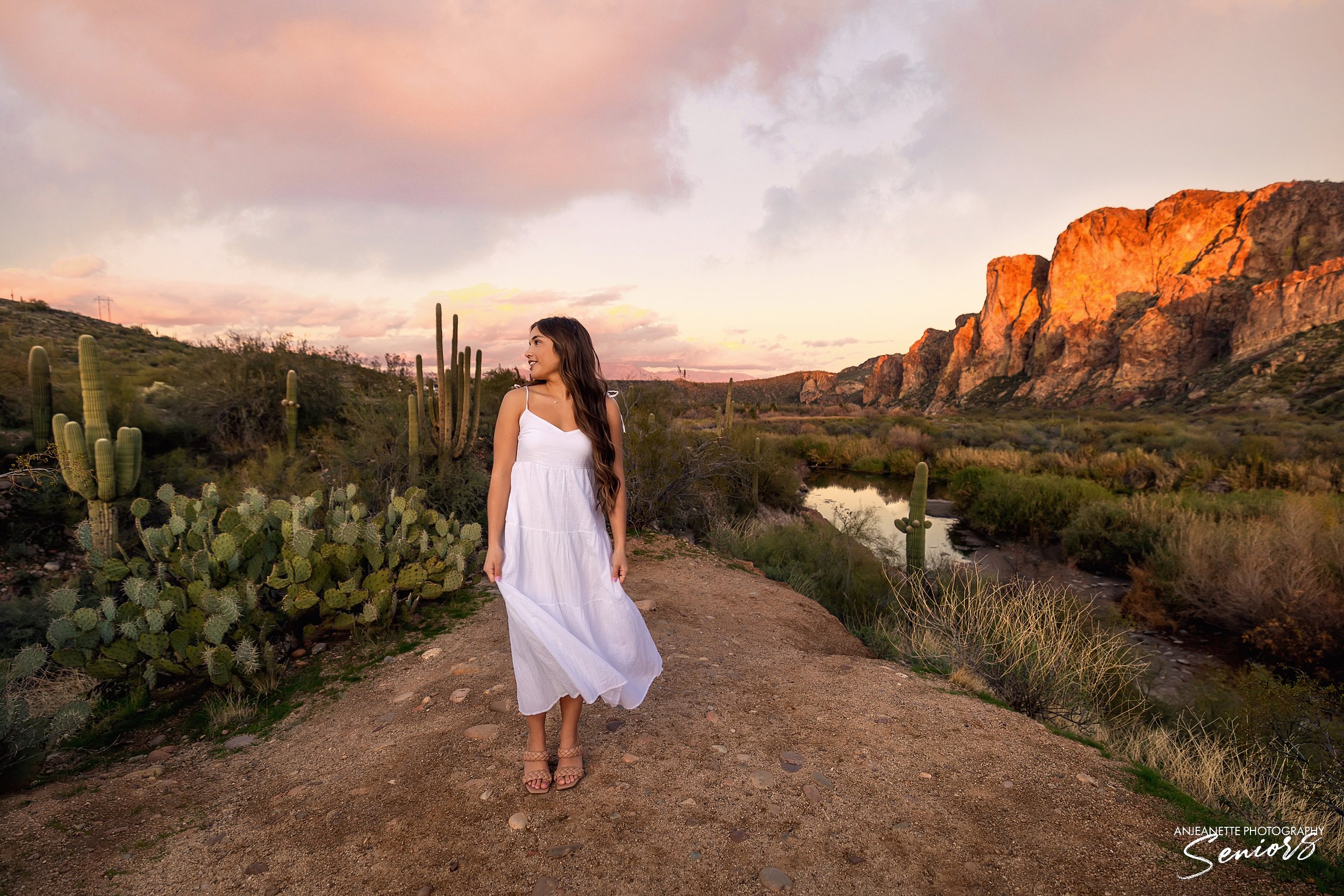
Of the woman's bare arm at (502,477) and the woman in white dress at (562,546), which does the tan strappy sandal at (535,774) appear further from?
the woman's bare arm at (502,477)

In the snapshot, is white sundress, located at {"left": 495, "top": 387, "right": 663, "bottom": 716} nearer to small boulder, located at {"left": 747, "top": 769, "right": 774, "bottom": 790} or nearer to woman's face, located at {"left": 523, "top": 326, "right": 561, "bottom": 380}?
woman's face, located at {"left": 523, "top": 326, "right": 561, "bottom": 380}

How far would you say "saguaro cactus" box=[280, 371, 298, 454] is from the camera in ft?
35.6

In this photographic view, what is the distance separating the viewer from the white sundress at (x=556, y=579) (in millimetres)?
2568

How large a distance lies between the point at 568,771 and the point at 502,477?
1394 millimetres

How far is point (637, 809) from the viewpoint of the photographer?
2.60 meters

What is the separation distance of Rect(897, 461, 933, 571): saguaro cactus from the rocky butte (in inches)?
1743

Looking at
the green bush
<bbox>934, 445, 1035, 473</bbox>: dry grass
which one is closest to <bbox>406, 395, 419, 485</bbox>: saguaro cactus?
the green bush

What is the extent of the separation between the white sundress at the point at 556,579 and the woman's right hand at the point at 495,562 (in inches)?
0.8

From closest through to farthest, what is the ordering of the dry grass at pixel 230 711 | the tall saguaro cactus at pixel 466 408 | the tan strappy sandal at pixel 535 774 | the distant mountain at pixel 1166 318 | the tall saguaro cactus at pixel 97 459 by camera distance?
the tan strappy sandal at pixel 535 774 < the dry grass at pixel 230 711 < the tall saguaro cactus at pixel 97 459 < the tall saguaro cactus at pixel 466 408 < the distant mountain at pixel 1166 318

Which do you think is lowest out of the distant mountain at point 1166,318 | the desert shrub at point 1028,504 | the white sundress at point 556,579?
the desert shrub at point 1028,504

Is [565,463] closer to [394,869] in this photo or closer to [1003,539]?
[394,869]

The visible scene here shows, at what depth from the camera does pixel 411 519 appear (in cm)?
523

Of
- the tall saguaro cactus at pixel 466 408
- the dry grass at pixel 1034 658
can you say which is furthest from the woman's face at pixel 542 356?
the tall saguaro cactus at pixel 466 408

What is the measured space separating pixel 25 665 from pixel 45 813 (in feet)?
2.86
